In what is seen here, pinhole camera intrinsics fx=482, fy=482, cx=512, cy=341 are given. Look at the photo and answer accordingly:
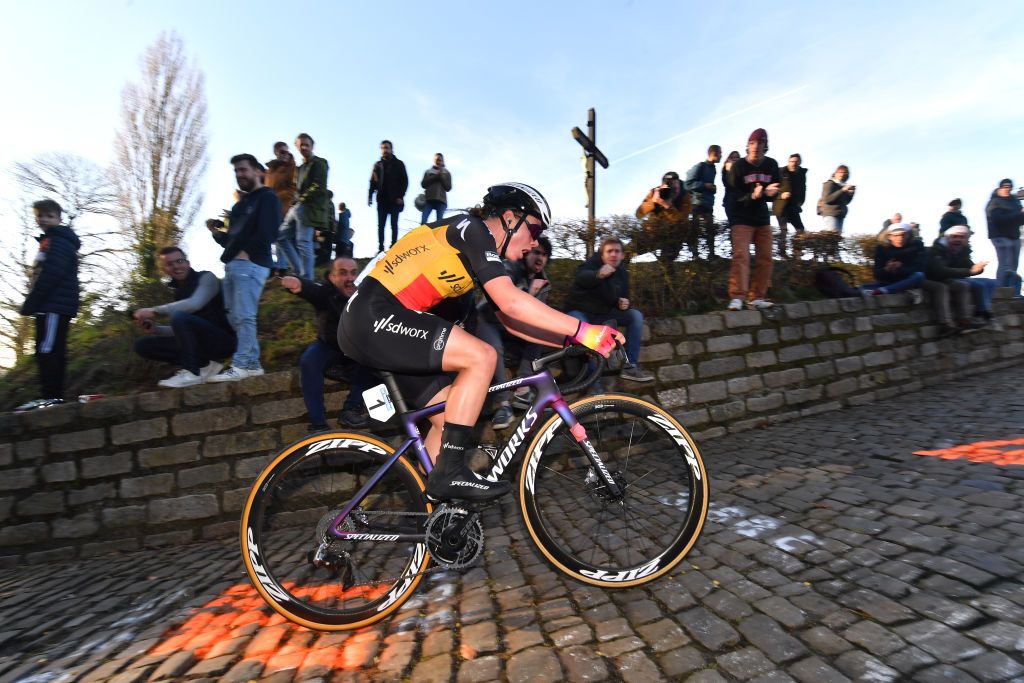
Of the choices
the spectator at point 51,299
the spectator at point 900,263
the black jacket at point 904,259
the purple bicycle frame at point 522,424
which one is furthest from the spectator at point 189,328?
the black jacket at point 904,259

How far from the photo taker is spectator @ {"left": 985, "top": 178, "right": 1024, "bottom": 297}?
9.77 meters

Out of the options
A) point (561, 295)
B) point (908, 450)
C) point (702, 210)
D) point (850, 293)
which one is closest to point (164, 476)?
point (561, 295)

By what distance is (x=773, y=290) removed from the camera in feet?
25.9

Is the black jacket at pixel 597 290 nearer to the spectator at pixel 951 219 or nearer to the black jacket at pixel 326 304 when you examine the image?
the black jacket at pixel 326 304

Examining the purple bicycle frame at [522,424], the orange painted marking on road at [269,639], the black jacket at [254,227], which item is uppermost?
the black jacket at [254,227]

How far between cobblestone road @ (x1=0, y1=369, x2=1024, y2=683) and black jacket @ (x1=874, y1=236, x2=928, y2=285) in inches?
194

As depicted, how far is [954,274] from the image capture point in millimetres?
7742

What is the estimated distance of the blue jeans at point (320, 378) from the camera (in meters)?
4.57

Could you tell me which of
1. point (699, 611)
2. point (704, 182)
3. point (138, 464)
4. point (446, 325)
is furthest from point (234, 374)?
point (704, 182)

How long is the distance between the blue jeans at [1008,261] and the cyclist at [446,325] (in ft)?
39.8

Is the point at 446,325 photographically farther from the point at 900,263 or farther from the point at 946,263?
the point at 946,263

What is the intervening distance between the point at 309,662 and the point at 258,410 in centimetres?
306

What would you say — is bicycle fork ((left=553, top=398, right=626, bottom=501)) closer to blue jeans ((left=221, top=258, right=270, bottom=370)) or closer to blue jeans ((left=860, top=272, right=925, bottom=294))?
blue jeans ((left=221, top=258, right=270, bottom=370))

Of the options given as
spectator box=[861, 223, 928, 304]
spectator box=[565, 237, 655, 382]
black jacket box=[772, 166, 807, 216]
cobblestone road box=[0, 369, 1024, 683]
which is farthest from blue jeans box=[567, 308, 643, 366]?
spectator box=[861, 223, 928, 304]
